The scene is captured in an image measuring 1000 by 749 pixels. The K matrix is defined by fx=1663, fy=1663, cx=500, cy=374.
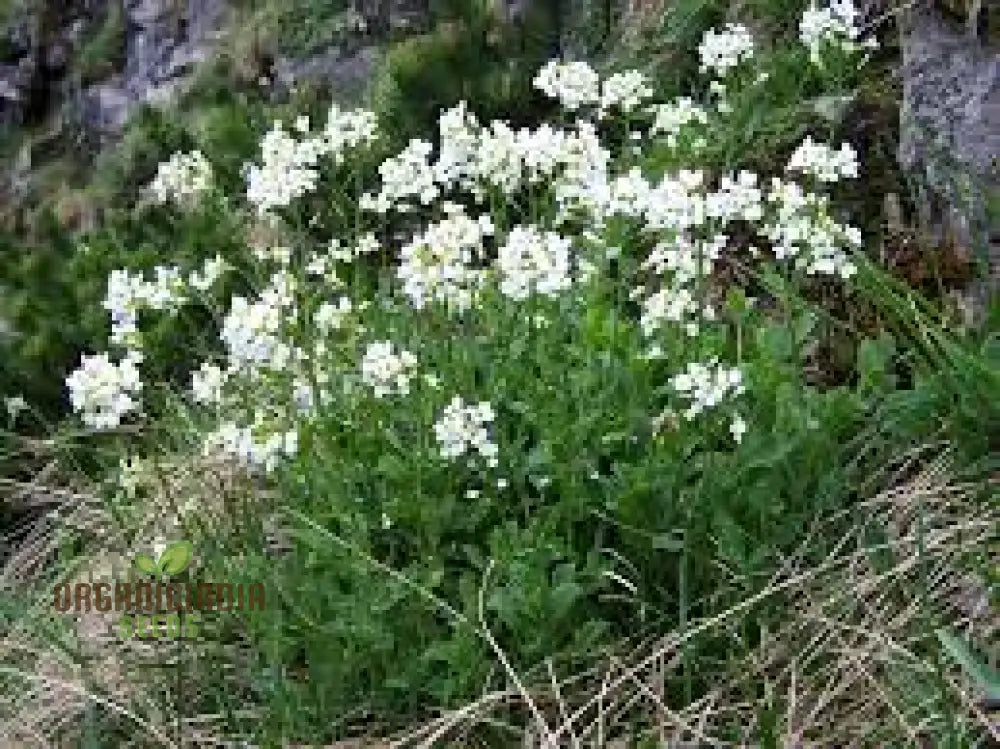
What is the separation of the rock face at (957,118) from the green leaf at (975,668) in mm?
1284

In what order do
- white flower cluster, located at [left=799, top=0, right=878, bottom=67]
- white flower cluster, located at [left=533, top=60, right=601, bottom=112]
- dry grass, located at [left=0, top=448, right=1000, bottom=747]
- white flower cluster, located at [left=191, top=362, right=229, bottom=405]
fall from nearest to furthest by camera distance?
dry grass, located at [left=0, top=448, right=1000, bottom=747], white flower cluster, located at [left=191, top=362, right=229, bottom=405], white flower cluster, located at [left=533, top=60, right=601, bottom=112], white flower cluster, located at [left=799, top=0, right=878, bottom=67]

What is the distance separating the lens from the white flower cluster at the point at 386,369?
3.04 meters

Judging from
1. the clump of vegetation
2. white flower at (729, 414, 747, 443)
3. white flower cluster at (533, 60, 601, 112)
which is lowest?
the clump of vegetation

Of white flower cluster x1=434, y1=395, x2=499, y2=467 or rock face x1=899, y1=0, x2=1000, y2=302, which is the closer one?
white flower cluster x1=434, y1=395, x2=499, y2=467

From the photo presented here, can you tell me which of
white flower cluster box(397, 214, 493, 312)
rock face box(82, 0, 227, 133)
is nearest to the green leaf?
white flower cluster box(397, 214, 493, 312)

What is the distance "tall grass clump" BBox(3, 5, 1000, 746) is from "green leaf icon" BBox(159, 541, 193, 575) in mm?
64

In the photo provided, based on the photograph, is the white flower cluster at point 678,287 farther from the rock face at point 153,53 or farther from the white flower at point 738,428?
the rock face at point 153,53

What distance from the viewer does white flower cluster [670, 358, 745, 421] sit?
9.46 feet

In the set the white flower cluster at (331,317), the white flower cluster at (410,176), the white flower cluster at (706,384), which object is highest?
the white flower cluster at (410,176)

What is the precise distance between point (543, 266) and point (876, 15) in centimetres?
217

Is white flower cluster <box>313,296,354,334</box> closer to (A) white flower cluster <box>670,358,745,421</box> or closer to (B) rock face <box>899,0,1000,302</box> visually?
(A) white flower cluster <box>670,358,745,421</box>

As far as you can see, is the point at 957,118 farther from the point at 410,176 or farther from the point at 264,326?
the point at 264,326

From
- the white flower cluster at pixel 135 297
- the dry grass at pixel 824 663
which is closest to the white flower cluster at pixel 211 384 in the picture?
the white flower cluster at pixel 135 297

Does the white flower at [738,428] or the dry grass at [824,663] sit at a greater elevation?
the white flower at [738,428]
